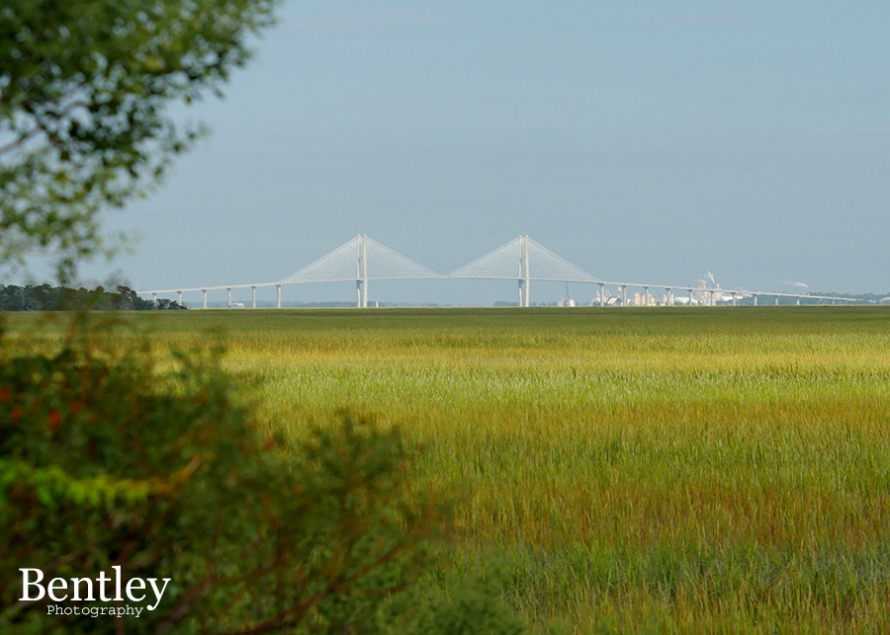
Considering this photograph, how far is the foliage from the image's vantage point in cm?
214

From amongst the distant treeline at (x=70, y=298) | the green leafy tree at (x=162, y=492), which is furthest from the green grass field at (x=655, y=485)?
the green leafy tree at (x=162, y=492)

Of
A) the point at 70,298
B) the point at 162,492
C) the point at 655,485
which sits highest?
the point at 70,298

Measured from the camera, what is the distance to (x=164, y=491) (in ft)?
7.08

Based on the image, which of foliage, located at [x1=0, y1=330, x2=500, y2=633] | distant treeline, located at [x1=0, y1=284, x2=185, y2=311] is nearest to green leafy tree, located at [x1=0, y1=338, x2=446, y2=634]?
foliage, located at [x1=0, y1=330, x2=500, y2=633]

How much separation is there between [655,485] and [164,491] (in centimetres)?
597

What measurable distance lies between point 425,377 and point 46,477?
1637 cm

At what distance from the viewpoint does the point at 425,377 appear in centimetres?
1833

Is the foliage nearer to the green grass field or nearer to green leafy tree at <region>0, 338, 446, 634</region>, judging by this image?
green leafy tree at <region>0, 338, 446, 634</region>

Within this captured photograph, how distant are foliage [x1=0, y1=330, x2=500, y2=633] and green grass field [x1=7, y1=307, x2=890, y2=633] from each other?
0.19 meters

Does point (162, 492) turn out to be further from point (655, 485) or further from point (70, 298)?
point (655, 485)

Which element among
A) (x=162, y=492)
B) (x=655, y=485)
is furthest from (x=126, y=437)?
(x=655, y=485)

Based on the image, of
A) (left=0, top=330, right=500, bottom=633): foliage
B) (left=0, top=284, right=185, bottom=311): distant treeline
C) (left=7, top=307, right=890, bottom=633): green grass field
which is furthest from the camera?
(left=7, top=307, right=890, bottom=633): green grass field

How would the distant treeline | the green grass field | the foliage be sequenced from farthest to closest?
1. the green grass field
2. the distant treeline
3. the foliage

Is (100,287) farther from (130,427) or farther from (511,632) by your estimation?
(511,632)
